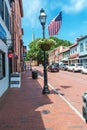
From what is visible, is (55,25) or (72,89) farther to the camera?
(55,25)

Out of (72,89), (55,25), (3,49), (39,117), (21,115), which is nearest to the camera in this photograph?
(39,117)

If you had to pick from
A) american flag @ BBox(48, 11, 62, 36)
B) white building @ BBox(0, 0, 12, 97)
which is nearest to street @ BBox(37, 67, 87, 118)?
white building @ BBox(0, 0, 12, 97)

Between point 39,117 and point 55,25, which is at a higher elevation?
point 55,25

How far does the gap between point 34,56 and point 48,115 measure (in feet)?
291

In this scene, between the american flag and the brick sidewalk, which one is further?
the american flag

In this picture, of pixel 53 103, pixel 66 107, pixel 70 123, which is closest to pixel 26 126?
pixel 70 123

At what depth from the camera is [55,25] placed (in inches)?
722

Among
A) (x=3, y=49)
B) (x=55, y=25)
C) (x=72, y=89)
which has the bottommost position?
(x=72, y=89)

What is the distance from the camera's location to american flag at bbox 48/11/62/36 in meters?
18.1

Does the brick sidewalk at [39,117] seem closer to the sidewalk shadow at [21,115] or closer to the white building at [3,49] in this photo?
the sidewalk shadow at [21,115]

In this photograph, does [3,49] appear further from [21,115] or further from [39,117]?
[39,117]

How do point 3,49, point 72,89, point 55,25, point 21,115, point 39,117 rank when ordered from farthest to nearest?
point 55,25 < point 72,89 < point 3,49 < point 21,115 < point 39,117

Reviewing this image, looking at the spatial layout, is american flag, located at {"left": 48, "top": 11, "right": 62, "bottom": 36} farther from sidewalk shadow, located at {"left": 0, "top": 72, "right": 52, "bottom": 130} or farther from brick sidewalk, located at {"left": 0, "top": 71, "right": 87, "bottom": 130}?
brick sidewalk, located at {"left": 0, "top": 71, "right": 87, "bottom": 130}

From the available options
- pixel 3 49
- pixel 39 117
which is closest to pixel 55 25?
pixel 3 49
